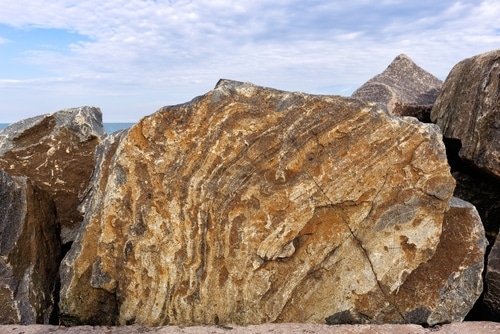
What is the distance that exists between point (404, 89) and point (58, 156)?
16.3ft

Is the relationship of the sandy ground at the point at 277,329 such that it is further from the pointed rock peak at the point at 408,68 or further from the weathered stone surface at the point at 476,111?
the pointed rock peak at the point at 408,68

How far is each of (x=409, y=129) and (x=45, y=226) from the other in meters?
3.57

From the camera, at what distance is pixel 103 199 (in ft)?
13.9

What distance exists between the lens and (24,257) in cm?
444

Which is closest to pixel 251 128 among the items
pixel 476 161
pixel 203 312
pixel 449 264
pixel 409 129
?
pixel 409 129

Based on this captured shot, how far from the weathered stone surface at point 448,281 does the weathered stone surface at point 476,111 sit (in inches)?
32.5

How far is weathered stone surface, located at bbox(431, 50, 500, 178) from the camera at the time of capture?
481cm

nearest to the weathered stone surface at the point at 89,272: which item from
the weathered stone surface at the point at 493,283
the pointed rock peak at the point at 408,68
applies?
the weathered stone surface at the point at 493,283

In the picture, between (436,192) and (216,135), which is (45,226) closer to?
(216,135)

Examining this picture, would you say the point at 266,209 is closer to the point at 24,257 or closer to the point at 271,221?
the point at 271,221

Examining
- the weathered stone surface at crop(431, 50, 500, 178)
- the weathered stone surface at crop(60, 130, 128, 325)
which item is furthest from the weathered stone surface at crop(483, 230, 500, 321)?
the weathered stone surface at crop(60, 130, 128, 325)

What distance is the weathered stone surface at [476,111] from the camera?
4.81 m

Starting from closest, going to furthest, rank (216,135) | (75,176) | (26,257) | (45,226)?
1. (216,135)
2. (26,257)
3. (45,226)
4. (75,176)

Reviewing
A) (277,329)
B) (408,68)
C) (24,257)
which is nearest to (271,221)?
(277,329)
